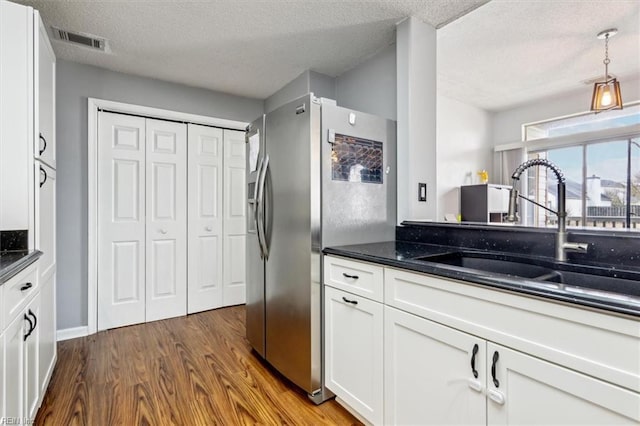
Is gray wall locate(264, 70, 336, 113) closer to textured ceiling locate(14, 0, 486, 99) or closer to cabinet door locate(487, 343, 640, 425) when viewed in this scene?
textured ceiling locate(14, 0, 486, 99)

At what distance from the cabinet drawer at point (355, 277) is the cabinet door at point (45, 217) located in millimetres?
1567

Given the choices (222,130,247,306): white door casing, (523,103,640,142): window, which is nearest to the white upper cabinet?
(222,130,247,306): white door casing

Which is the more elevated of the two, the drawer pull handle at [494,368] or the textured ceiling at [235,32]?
the textured ceiling at [235,32]

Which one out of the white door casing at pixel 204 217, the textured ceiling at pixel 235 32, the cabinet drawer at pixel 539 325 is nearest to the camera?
the cabinet drawer at pixel 539 325

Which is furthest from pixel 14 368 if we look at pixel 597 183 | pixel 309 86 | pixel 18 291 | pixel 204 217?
pixel 597 183

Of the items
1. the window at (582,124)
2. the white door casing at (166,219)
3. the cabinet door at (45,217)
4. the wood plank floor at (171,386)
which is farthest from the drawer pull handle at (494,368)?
the window at (582,124)

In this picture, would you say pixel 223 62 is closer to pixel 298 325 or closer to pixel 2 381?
pixel 298 325

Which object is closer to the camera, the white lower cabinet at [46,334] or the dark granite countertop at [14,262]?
the dark granite countertop at [14,262]

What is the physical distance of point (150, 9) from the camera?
2.07 m

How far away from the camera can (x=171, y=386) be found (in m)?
1.96

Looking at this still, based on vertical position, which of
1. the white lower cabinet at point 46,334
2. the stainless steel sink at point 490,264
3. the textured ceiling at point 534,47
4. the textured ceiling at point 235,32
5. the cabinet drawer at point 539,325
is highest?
the textured ceiling at point 534,47

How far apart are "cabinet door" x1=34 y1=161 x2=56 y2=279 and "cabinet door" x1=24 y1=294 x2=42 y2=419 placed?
0.87ft

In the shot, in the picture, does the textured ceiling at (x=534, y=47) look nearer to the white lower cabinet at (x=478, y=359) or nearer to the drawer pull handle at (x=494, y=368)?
the white lower cabinet at (x=478, y=359)

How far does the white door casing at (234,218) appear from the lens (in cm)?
354
